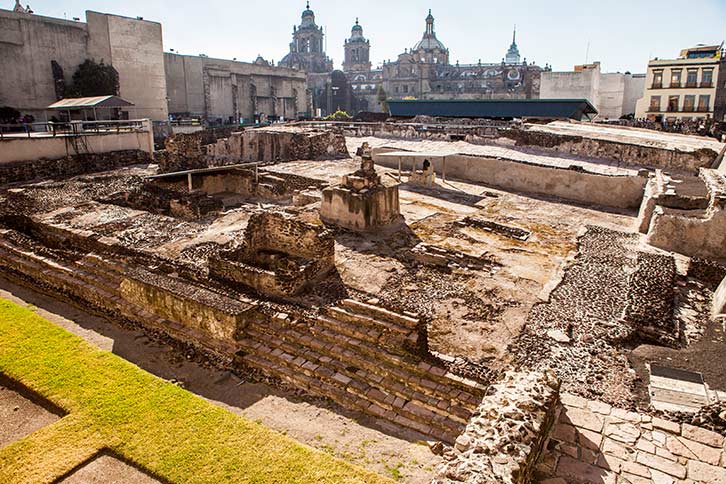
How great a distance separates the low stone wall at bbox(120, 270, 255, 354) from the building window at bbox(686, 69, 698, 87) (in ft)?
133

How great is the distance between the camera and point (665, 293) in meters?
9.34

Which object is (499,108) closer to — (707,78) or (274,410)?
(707,78)

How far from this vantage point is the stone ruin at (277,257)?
9.72 m

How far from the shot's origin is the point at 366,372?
7.51m

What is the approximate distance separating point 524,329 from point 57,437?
6.92 meters

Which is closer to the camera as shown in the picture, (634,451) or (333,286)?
(634,451)

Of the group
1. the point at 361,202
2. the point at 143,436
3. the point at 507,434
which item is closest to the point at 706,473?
the point at 507,434

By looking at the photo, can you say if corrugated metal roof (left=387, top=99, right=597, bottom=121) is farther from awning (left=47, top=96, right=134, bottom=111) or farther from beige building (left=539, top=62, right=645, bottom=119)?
awning (left=47, top=96, right=134, bottom=111)

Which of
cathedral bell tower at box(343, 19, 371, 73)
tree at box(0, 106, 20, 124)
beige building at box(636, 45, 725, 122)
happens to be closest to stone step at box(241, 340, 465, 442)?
tree at box(0, 106, 20, 124)

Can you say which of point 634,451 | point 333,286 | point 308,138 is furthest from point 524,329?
point 308,138

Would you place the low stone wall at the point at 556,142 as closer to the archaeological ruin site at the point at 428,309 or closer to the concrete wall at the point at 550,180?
the archaeological ruin site at the point at 428,309

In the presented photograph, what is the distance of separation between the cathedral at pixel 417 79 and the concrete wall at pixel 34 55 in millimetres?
34847

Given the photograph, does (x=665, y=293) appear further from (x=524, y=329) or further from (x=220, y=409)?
(x=220, y=409)

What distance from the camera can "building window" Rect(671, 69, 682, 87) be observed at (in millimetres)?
36938
